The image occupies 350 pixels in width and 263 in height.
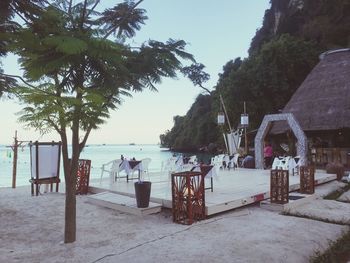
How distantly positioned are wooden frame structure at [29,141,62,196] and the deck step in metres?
1.93

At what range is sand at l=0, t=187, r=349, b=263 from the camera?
4.50 metres

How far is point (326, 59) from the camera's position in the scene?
21781 millimetres

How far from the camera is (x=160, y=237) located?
5.36 m

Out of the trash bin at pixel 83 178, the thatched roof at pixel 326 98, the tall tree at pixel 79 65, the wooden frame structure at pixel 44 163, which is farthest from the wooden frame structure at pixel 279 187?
the thatched roof at pixel 326 98

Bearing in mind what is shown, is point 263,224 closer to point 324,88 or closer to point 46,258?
point 46,258

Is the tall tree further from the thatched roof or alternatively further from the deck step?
the thatched roof

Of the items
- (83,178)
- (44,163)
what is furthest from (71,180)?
(44,163)

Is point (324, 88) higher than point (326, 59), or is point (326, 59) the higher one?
point (326, 59)

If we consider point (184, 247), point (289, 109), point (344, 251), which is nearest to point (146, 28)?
point (184, 247)

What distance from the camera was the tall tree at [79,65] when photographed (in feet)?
11.2

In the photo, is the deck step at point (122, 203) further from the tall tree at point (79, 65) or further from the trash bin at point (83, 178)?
the tall tree at point (79, 65)

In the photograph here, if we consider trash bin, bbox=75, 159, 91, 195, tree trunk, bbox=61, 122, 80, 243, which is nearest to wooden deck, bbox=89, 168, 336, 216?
trash bin, bbox=75, 159, 91, 195

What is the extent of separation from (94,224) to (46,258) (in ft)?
6.05

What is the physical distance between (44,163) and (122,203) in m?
3.44
